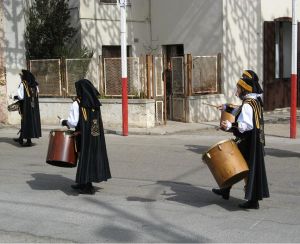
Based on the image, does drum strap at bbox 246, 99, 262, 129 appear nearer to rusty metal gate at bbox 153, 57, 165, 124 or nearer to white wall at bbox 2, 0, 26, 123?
rusty metal gate at bbox 153, 57, 165, 124

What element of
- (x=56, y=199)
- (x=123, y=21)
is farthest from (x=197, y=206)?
(x=123, y=21)

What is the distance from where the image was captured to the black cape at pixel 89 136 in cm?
766

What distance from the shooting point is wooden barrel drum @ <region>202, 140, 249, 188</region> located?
6598 millimetres

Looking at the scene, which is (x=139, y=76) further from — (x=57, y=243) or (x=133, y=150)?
(x=57, y=243)

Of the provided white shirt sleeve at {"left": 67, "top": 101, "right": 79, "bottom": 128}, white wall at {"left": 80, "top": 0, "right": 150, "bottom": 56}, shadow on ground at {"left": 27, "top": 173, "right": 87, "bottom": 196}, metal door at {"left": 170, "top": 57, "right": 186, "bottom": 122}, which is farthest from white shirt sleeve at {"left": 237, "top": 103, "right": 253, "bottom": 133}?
white wall at {"left": 80, "top": 0, "right": 150, "bottom": 56}

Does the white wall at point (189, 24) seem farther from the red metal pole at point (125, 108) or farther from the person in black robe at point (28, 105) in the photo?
the person in black robe at point (28, 105)

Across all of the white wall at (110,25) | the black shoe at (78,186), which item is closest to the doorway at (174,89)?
the white wall at (110,25)

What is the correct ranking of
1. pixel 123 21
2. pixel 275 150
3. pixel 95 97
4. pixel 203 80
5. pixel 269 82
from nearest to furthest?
pixel 95 97, pixel 275 150, pixel 123 21, pixel 203 80, pixel 269 82

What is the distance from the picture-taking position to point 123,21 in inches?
557

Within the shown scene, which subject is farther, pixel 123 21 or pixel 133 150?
pixel 123 21

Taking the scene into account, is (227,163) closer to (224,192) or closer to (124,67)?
(224,192)

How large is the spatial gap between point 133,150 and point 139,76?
447 centimetres

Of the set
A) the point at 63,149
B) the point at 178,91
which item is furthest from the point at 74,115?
the point at 178,91

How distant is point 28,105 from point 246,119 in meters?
7.31
